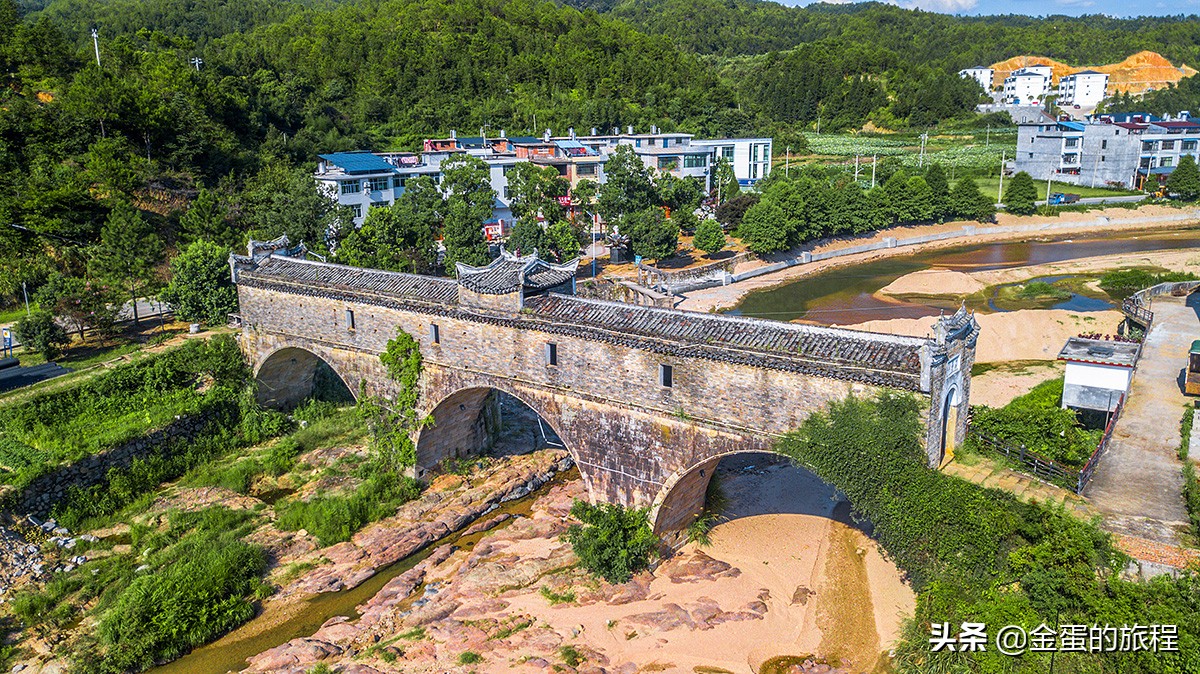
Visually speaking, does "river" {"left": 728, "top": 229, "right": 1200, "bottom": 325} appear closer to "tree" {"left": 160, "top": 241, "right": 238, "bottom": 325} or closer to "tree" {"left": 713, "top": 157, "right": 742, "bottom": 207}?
"tree" {"left": 713, "top": 157, "right": 742, "bottom": 207}

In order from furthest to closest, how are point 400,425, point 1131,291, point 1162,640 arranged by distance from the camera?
point 1131,291 < point 400,425 < point 1162,640

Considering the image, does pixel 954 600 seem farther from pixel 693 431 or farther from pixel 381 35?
pixel 381 35

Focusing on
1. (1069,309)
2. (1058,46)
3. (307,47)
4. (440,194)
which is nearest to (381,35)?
(307,47)

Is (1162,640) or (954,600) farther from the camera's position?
(954,600)

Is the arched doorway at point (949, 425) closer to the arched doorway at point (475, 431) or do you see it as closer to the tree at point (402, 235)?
the arched doorway at point (475, 431)

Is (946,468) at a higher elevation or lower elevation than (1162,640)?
higher

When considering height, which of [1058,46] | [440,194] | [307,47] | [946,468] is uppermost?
[1058,46]

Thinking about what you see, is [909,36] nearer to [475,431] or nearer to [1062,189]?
[1062,189]
